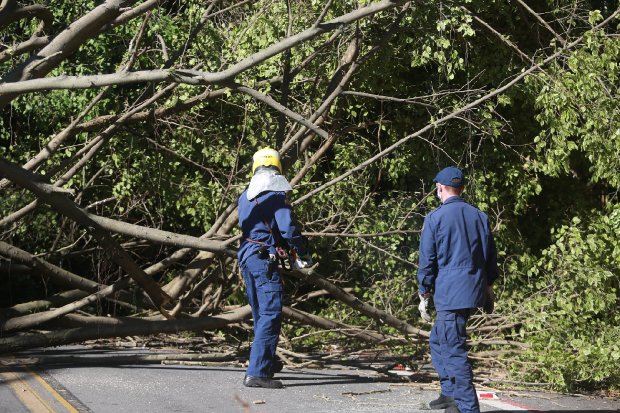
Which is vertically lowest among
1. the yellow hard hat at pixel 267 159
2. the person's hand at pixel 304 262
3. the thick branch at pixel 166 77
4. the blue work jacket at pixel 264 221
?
the person's hand at pixel 304 262

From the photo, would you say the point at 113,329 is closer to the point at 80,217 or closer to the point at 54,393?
the point at 80,217

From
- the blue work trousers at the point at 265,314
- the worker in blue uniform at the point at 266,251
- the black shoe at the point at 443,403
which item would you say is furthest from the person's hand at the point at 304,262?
the black shoe at the point at 443,403

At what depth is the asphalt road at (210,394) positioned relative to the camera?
24.7 ft

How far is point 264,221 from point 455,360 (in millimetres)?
2296

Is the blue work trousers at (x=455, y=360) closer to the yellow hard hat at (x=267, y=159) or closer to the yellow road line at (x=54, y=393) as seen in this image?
the yellow hard hat at (x=267, y=159)

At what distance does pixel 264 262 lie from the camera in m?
8.54

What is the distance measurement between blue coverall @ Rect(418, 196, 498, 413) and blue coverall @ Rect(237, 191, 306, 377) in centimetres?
148

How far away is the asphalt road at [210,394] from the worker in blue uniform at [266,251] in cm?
31

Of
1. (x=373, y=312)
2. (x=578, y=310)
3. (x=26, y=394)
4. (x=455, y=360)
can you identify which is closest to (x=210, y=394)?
(x=26, y=394)

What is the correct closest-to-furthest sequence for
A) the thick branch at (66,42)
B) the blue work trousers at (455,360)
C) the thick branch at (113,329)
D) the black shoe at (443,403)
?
the blue work trousers at (455,360) < the black shoe at (443,403) < the thick branch at (66,42) < the thick branch at (113,329)

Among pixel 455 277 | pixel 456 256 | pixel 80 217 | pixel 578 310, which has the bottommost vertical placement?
pixel 578 310

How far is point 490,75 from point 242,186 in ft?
10.7

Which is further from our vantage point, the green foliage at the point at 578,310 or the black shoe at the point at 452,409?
the green foliage at the point at 578,310

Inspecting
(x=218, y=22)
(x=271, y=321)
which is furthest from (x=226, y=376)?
(x=218, y=22)
